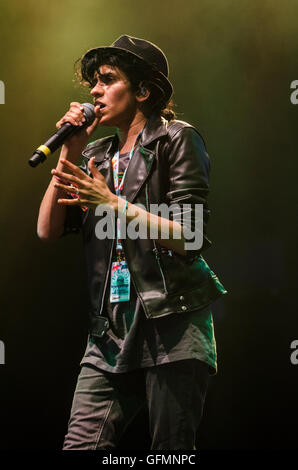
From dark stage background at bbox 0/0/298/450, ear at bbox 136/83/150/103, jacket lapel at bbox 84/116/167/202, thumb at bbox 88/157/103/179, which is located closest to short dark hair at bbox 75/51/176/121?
ear at bbox 136/83/150/103

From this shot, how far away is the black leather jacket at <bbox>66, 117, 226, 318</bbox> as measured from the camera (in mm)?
1503

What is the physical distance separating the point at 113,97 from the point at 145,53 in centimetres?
21

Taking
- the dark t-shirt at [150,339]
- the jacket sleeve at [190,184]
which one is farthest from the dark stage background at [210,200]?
the jacket sleeve at [190,184]

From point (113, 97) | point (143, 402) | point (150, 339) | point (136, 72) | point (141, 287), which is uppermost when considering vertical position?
point (136, 72)

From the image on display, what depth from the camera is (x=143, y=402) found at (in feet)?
5.27

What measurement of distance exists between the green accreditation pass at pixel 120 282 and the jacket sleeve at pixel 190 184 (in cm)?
23

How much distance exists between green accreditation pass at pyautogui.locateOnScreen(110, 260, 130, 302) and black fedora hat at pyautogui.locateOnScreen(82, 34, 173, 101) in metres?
0.73

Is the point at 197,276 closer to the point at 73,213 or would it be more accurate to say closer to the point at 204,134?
the point at 73,213

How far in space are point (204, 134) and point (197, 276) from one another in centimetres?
129

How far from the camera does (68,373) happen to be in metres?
2.46

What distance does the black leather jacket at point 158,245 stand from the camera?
1503mm

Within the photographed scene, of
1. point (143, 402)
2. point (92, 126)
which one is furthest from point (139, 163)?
point (143, 402)

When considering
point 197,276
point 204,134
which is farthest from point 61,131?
point 204,134

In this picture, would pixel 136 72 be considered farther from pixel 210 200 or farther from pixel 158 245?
pixel 210 200
